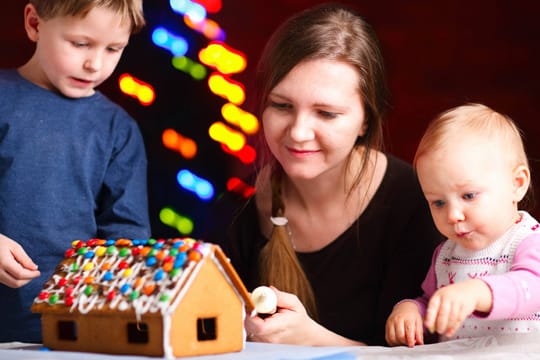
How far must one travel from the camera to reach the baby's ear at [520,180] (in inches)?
57.9

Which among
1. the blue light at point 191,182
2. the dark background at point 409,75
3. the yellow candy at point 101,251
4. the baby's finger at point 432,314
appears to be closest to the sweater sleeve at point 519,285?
the baby's finger at point 432,314

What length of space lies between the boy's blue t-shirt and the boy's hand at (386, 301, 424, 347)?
2.44 ft

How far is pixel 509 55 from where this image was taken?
2.54 m

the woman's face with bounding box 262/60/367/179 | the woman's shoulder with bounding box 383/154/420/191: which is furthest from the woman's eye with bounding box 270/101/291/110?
the woman's shoulder with bounding box 383/154/420/191

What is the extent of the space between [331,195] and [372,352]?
2.17 ft

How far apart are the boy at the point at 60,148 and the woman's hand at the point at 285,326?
0.56m

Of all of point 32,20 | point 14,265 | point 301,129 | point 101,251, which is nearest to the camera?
point 101,251

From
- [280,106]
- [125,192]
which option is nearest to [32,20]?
[125,192]

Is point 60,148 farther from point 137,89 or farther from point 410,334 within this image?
point 410,334

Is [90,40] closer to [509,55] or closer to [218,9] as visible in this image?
[218,9]

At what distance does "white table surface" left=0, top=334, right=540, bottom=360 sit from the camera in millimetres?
1187

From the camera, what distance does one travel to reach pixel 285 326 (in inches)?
59.5

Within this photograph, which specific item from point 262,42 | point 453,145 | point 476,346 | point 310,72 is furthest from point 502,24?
point 476,346

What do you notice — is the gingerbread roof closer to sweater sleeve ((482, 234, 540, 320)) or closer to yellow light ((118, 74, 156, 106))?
sweater sleeve ((482, 234, 540, 320))
